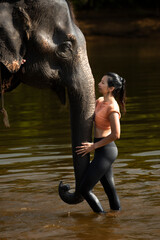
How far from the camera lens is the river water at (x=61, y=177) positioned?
641 centimetres

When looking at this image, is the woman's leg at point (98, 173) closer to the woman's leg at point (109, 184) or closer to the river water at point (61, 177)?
the woman's leg at point (109, 184)

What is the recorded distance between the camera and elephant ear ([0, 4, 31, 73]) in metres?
6.15

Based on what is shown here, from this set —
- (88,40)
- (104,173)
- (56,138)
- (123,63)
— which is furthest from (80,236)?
(88,40)

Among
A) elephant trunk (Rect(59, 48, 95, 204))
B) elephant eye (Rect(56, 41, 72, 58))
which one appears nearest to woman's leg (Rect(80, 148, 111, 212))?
elephant trunk (Rect(59, 48, 95, 204))

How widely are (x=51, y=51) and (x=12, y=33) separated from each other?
0.35 meters

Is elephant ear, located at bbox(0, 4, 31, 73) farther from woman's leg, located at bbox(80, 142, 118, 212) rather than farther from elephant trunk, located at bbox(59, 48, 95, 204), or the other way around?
woman's leg, located at bbox(80, 142, 118, 212)

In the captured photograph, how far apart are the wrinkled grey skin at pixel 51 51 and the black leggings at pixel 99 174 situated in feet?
0.85

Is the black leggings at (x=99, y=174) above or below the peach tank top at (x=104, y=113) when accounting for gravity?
below

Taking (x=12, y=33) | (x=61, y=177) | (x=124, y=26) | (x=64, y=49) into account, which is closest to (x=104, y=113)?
(x=64, y=49)

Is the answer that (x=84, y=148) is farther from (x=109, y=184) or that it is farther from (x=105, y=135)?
(x=109, y=184)

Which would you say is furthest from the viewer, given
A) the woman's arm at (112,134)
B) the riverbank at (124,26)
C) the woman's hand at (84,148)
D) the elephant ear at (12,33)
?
the riverbank at (124,26)

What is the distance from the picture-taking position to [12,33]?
6.16 metres

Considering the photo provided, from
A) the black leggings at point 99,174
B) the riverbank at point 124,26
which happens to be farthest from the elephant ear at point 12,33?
the riverbank at point 124,26

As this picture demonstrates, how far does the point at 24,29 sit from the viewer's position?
20.4ft
